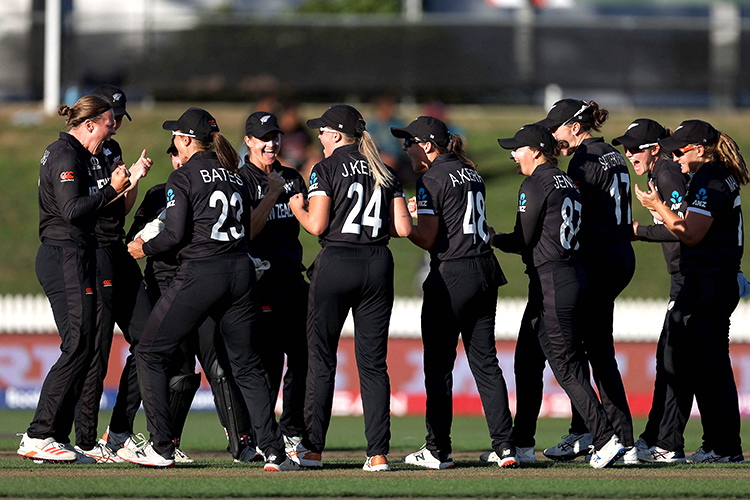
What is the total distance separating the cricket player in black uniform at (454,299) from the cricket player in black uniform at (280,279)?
3.14ft

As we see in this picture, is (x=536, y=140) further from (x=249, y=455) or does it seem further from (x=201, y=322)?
(x=249, y=455)

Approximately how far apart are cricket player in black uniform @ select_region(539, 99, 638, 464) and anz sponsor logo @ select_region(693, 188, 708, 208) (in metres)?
0.49

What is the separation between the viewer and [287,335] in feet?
26.0

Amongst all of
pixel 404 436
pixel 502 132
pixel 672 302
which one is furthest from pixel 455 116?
pixel 672 302

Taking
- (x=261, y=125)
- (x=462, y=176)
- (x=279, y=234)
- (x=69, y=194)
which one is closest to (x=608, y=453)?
(x=462, y=176)

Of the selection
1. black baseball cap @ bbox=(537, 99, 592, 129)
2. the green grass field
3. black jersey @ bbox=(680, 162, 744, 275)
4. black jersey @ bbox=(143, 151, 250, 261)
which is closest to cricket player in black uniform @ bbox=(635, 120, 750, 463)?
black jersey @ bbox=(680, 162, 744, 275)

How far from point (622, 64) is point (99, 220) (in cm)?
1852

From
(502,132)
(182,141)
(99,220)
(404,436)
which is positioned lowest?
(404,436)

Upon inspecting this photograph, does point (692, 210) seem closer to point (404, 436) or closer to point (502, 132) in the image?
point (404, 436)

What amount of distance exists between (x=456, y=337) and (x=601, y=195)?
5.03 feet

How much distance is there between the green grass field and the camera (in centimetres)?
603

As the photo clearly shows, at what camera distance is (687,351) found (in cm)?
796

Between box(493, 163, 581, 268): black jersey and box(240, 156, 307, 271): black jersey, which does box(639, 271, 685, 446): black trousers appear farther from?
box(240, 156, 307, 271): black jersey

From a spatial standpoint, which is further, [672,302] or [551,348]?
[672,302]
